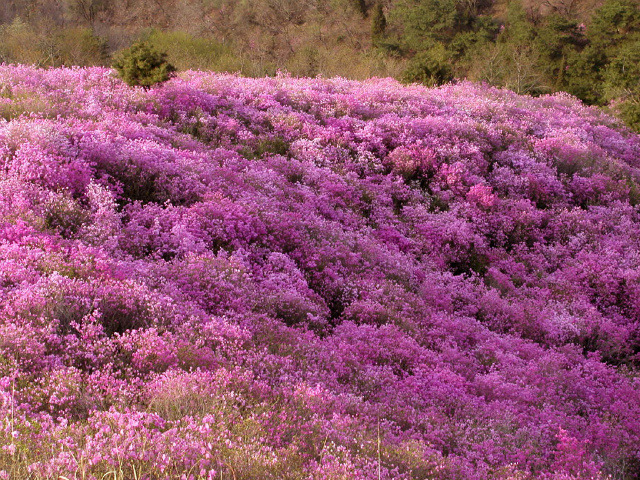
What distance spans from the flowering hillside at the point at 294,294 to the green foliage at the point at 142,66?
0.42m

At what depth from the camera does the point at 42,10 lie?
6525 cm

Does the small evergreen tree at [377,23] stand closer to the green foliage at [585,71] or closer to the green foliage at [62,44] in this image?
the green foliage at [585,71]

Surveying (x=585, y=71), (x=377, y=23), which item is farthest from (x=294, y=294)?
(x=377, y=23)

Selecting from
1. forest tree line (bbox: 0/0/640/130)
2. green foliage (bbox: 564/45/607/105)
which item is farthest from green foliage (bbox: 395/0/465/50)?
green foliage (bbox: 564/45/607/105)

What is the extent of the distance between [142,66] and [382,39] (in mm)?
50798

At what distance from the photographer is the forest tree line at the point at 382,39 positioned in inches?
1444

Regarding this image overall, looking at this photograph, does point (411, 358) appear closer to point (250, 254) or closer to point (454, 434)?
point (454, 434)

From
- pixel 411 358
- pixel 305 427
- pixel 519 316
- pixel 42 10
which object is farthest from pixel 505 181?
pixel 42 10

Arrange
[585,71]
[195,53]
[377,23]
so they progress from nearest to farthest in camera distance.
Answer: [585,71] < [195,53] < [377,23]

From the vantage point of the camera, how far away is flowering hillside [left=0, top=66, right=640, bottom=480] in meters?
3.76

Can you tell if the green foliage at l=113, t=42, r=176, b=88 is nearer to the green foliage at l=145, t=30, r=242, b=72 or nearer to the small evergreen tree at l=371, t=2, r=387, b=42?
the green foliage at l=145, t=30, r=242, b=72

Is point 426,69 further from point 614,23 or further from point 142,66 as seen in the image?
point 614,23

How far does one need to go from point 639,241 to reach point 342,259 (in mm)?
7625

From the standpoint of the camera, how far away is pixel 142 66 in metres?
11.9
